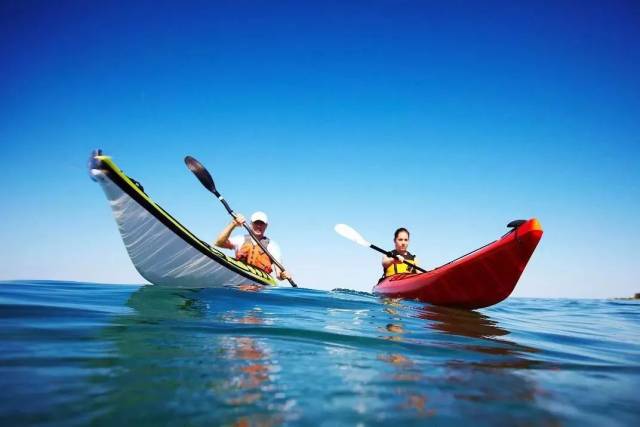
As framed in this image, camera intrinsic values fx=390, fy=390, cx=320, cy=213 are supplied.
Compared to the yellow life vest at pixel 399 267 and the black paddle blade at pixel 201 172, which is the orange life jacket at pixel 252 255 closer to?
the black paddle blade at pixel 201 172

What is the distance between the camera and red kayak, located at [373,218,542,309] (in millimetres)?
6320

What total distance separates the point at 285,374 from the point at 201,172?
7.68m

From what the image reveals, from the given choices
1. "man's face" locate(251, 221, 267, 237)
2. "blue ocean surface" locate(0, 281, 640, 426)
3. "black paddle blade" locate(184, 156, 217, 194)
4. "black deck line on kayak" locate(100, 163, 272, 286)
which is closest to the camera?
"blue ocean surface" locate(0, 281, 640, 426)

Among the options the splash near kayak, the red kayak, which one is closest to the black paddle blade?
the splash near kayak

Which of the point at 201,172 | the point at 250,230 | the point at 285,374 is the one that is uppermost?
the point at 201,172

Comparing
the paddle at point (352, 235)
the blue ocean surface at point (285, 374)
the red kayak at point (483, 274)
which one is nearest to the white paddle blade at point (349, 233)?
the paddle at point (352, 235)

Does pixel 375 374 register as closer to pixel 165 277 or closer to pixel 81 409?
pixel 81 409

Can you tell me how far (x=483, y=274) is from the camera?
22.4ft

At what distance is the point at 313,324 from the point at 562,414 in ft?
8.33

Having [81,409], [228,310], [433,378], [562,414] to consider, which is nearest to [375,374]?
[433,378]

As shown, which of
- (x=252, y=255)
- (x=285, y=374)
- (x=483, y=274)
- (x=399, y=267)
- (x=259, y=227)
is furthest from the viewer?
(x=399, y=267)

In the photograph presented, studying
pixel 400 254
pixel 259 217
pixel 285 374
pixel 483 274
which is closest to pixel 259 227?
pixel 259 217

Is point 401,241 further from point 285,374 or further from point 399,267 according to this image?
point 285,374

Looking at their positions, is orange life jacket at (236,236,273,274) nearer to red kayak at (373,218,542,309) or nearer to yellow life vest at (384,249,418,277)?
yellow life vest at (384,249,418,277)
